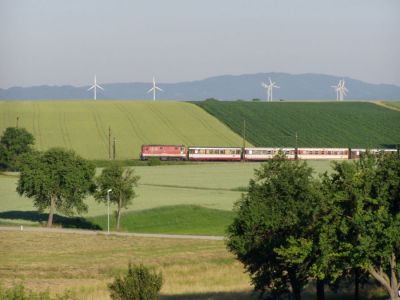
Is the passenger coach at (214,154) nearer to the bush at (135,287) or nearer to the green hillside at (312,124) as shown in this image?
the green hillside at (312,124)

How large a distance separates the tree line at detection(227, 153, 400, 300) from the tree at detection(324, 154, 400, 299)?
0.04m

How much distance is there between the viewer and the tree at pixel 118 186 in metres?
84.6

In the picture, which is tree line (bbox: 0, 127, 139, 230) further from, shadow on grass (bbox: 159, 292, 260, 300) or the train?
the train

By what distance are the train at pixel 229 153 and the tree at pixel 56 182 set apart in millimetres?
51909

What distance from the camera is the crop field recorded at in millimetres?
85125

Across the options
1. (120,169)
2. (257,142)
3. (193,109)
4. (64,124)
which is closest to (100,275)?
(120,169)

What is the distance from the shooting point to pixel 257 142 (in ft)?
512

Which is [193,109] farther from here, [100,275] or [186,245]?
[100,275]

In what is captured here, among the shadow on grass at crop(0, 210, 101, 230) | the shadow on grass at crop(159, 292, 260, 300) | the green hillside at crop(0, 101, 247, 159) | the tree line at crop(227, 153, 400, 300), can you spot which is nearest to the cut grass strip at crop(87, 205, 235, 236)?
the shadow on grass at crop(0, 210, 101, 230)

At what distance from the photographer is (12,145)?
138 m

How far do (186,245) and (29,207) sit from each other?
28.9m

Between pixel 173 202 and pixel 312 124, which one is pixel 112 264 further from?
pixel 312 124

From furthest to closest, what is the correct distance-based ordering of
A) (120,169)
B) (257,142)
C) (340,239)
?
(257,142) → (120,169) → (340,239)

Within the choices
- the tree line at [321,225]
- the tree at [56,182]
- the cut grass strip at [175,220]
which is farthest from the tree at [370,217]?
the tree at [56,182]
